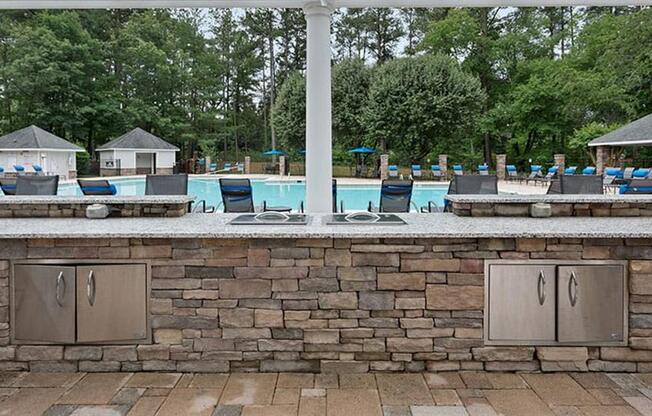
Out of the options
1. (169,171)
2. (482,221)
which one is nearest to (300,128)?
(169,171)

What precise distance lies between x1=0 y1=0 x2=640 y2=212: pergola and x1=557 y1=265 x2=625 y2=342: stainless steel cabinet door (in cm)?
243

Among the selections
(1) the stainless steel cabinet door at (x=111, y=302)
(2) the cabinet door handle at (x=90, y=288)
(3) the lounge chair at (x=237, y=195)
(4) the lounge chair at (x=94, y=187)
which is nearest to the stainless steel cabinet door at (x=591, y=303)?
(1) the stainless steel cabinet door at (x=111, y=302)

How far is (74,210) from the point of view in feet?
11.1

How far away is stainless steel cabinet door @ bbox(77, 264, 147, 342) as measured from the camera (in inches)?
109

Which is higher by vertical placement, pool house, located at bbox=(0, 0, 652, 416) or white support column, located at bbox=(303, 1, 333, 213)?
white support column, located at bbox=(303, 1, 333, 213)

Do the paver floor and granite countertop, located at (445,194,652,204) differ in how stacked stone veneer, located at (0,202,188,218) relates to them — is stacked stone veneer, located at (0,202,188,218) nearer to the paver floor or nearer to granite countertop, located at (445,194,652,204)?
the paver floor

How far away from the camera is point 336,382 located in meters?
2.72

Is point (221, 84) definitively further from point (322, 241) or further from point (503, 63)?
point (322, 241)

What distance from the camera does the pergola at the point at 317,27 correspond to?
450 centimetres

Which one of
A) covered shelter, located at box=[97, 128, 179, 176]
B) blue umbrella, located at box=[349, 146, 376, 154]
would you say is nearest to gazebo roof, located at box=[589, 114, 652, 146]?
blue umbrella, located at box=[349, 146, 376, 154]

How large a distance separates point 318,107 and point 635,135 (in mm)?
13540

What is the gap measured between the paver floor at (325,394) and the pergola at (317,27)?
2.28 metres

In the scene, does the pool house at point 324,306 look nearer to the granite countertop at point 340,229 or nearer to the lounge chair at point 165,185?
the granite countertop at point 340,229

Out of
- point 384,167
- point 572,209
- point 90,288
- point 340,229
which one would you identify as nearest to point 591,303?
point 572,209
